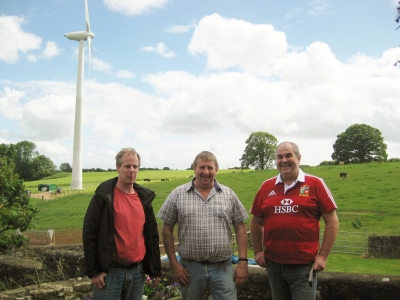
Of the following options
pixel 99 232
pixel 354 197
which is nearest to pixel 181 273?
pixel 99 232

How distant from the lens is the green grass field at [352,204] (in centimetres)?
1570

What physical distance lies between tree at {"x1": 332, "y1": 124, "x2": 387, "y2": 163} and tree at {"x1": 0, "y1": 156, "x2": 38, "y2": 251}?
184ft

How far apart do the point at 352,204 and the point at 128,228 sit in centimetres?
2709

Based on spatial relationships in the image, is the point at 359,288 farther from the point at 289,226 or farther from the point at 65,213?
the point at 65,213

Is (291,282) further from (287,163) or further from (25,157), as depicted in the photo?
(25,157)

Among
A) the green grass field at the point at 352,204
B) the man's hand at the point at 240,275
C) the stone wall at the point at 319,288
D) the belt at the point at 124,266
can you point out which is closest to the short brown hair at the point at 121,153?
the belt at the point at 124,266

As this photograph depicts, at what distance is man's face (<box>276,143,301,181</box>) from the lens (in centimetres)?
411

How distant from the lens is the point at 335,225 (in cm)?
398

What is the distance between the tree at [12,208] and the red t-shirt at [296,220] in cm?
693

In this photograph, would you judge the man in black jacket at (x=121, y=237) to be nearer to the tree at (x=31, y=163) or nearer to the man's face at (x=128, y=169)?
the man's face at (x=128, y=169)

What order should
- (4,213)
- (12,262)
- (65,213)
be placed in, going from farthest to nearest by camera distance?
1. (65,213)
2. (4,213)
3. (12,262)

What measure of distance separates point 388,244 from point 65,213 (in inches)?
979

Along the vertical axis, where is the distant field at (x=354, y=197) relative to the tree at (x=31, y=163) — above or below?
below

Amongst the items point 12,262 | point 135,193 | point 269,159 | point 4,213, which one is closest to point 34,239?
point 4,213
